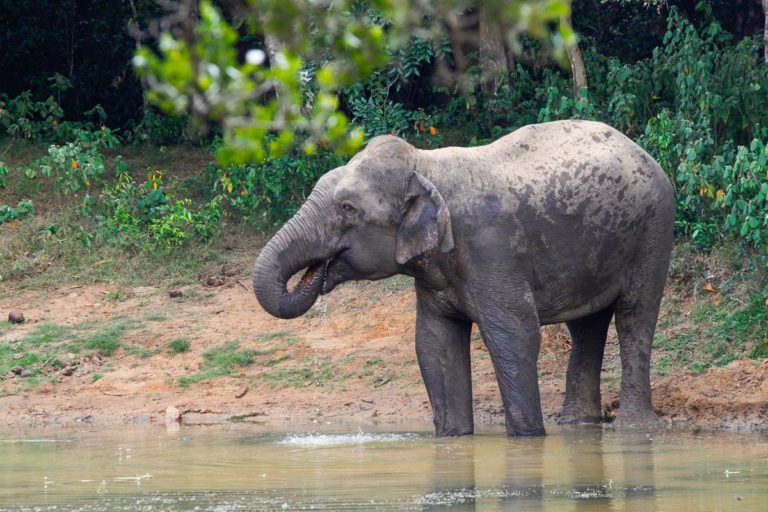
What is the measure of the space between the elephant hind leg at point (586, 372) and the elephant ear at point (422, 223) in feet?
5.78

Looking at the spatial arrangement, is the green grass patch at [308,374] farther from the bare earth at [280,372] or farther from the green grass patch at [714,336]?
the green grass patch at [714,336]

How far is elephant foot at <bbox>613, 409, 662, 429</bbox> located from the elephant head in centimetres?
201

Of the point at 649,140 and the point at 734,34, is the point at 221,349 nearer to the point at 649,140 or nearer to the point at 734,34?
the point at 649,140

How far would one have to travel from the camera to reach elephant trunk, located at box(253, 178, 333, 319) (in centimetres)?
1012

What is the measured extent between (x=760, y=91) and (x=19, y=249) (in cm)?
811

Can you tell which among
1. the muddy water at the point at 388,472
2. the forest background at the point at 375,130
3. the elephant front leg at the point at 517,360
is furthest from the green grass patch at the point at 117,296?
the elephant front leg at the point at 517,360

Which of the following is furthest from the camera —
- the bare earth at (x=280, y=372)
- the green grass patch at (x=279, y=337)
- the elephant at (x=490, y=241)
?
the green grass patch at (x=279, y=337)

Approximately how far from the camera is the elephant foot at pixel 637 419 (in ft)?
35.5

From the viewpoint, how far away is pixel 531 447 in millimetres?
9617

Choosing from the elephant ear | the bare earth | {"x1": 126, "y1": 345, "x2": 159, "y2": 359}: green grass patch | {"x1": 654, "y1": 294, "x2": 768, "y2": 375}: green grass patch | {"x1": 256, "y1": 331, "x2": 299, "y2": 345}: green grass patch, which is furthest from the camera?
{"x1": 256, "y1": 331, "x2": 299, "y2": 345}: green grass patch

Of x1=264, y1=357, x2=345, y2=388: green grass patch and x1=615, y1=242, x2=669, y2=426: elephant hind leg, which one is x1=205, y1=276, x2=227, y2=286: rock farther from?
x1=615, y1=242, x2=669, y2=426: elephant hind leg

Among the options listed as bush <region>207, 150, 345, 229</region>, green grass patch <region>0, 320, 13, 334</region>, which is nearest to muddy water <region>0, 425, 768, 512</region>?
green grass patch <region>0, 320, 13, 334</region>

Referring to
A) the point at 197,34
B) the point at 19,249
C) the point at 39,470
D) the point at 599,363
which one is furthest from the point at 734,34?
the point at 197,34

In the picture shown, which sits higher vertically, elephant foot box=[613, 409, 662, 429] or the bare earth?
the bare earth
